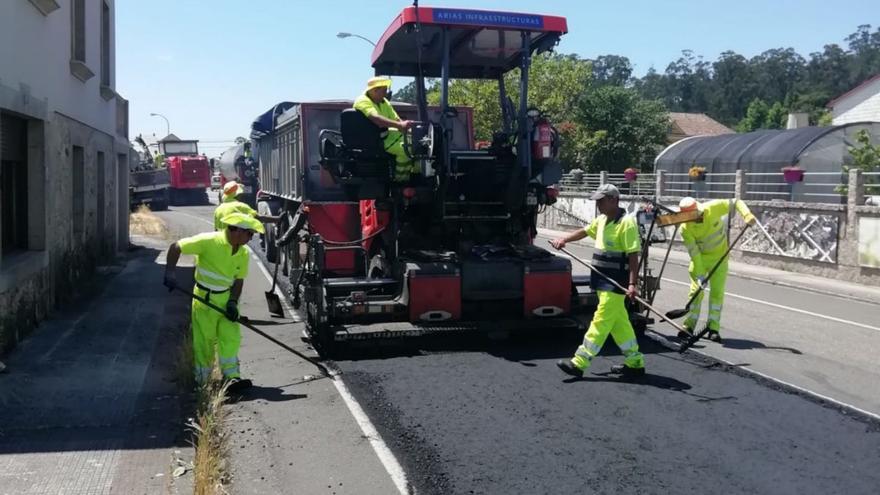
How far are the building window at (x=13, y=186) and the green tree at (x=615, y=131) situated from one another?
114 feet

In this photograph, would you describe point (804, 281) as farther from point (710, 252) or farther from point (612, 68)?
point (612, 68)

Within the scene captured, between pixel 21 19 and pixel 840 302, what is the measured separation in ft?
38.8

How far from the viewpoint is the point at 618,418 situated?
6.20 meters

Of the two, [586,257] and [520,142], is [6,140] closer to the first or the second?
[520,142]

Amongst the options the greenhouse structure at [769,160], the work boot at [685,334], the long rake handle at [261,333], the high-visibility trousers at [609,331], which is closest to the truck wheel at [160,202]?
the greenhouse structure at [769,160]

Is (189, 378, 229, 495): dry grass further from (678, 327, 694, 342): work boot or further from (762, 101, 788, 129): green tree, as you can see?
(762, 101, 788, 129): green tree

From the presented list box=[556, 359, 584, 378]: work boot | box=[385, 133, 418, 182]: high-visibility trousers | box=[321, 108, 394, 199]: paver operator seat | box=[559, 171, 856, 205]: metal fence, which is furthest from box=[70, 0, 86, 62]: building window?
Answer: box=[559, 171, 856, 205]: metal fence

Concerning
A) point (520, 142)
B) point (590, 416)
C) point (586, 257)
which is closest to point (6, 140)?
point (520, 142)

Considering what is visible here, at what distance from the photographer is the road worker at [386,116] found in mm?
8344

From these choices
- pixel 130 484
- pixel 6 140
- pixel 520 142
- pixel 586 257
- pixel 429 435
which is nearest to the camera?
pixel 130 484

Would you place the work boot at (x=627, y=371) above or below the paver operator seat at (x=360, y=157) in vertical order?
below

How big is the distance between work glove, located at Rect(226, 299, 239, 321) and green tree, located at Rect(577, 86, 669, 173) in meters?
36.9

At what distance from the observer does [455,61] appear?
9.27 metres

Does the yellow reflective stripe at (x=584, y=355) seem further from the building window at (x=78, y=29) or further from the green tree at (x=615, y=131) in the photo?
the green tree at (x=615, y=131)
